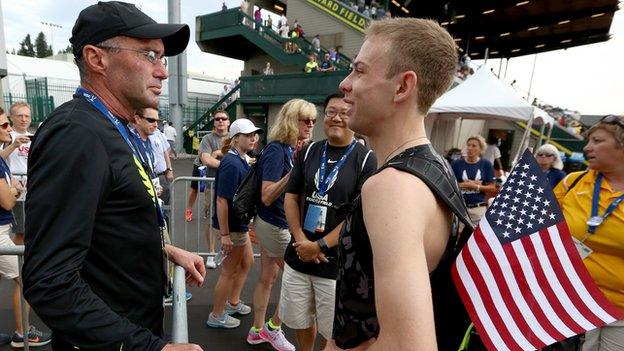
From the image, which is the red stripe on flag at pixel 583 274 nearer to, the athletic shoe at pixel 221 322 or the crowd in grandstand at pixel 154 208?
the crowd in grandstand at pixel 154 208

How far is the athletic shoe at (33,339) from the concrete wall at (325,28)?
19100 mm

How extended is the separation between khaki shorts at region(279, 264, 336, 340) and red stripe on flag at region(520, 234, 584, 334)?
184 cm

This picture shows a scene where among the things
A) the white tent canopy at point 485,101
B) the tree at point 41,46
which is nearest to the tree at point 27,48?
the tree at point 41,46

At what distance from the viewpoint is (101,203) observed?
3.94ft

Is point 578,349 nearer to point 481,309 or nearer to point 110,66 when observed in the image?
point 481,309

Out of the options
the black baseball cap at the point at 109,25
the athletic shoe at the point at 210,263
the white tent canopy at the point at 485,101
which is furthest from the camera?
the white tent canopy at the point at 485,101

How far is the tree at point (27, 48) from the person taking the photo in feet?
281

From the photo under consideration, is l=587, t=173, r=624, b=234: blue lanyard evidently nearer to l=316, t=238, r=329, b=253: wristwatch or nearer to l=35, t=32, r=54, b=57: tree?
l=316, t=238, r=329, b=253: wristwatch

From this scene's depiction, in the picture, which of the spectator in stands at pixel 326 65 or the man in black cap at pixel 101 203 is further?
the spectator in stands at pixel 326 65

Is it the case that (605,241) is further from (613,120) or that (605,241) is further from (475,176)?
(475,176)

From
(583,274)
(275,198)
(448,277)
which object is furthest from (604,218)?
(275,198)

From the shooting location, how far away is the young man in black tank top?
0.92 metres

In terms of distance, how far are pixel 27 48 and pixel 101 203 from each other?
11244 centimetres

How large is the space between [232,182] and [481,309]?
292cm
